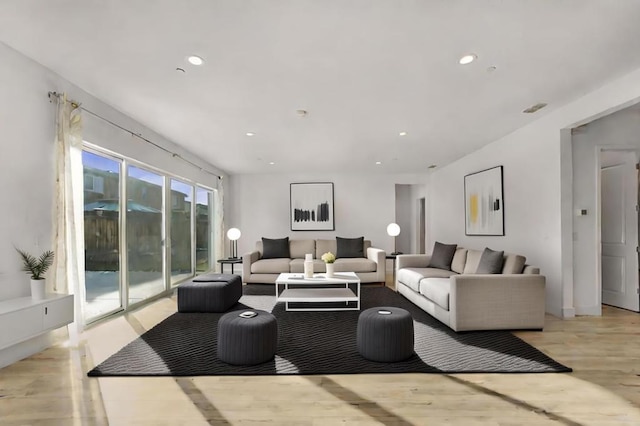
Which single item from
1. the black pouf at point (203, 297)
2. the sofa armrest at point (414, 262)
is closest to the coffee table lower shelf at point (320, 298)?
the black pouf at point (203, 297)

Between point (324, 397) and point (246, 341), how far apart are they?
826 millimetres

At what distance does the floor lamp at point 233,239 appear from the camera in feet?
24.7

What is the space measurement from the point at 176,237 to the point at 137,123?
2228 millimetres

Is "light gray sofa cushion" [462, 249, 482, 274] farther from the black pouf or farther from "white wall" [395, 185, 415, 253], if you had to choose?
"white wall" [395, 185, 415, 253]

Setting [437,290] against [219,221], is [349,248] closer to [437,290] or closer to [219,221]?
[219,221]

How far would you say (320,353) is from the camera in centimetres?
303

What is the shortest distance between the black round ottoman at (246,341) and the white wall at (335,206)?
5.58m

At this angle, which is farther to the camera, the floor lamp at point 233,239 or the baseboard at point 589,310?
the floor lamp at point 233,239

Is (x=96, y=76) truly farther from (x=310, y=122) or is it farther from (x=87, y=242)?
(x=310, y=122)

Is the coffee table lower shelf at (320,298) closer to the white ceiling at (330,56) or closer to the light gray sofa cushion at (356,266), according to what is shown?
the light gray sofa cushion at (356,266)

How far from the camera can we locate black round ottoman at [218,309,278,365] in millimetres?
2762

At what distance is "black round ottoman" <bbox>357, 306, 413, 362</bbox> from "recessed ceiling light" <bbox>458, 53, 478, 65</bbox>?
2201 millimetres

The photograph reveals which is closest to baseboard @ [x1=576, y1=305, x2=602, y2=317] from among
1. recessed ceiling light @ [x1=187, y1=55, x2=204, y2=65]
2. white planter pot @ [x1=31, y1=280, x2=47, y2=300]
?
recessed ceiling light @ [x1=187, y1=55, x2=204, y2=65]

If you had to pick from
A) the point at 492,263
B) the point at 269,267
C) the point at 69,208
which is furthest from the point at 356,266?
the point at 69,208
